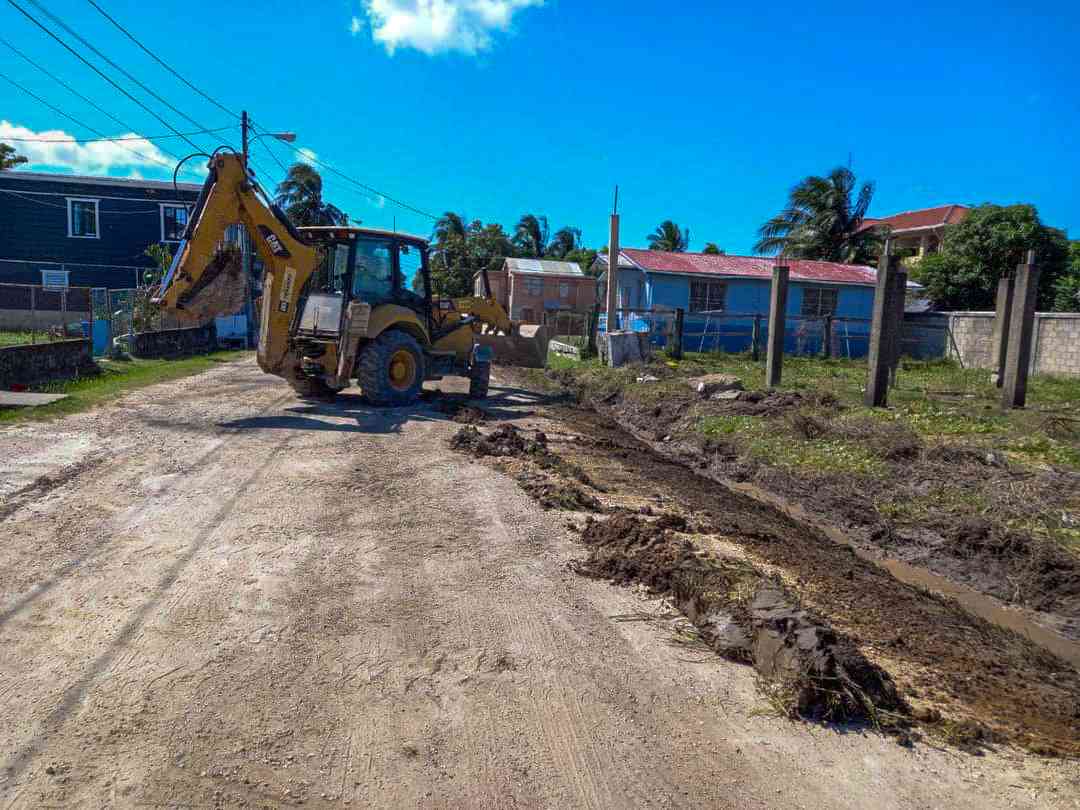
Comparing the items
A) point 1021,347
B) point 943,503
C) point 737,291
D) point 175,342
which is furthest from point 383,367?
point 737,291

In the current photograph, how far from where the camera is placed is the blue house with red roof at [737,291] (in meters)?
29.8

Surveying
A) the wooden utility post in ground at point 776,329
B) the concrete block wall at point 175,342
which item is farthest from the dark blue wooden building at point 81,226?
the wooden utility post in ground at point 776,329

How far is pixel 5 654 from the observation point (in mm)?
4160

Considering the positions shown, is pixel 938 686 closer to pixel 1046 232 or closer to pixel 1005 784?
pixel 1005 784

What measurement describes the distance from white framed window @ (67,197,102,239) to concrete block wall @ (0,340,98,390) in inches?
875

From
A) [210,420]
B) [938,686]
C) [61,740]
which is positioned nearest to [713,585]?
[938,686]

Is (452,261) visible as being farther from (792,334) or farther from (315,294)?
(315,294)

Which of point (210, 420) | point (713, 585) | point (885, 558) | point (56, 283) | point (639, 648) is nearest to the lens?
point (639, 648)

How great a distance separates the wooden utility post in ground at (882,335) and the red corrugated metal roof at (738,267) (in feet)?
59.5

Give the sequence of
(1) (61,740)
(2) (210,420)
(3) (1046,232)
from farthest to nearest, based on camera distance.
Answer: (3) (1046,232) → (2) (210,420) → (1) (61,740)

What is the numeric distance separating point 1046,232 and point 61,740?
3603cm

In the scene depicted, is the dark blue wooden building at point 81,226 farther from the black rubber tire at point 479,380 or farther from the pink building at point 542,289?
the black rubber tire at point 479,380

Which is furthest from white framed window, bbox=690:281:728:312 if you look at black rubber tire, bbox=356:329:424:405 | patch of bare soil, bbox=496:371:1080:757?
patch of bare soil, bbox=496:371:1080:757

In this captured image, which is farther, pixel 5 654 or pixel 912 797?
pixel 5 654
